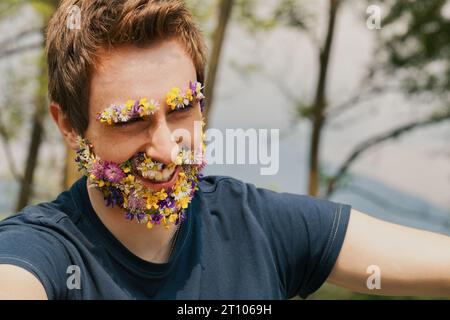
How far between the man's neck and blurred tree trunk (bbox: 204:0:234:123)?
334cm

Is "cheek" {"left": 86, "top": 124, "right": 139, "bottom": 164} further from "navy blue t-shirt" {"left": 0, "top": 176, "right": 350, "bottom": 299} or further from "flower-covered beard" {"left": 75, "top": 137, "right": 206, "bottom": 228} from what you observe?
"navy blue t-shirt" {"left": 0, "top": 176, "right": 350, "bottom": 299}

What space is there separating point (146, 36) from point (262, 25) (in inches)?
263

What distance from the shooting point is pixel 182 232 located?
6.26 ft

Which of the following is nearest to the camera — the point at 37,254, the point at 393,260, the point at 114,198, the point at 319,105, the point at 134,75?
the point at 37,254

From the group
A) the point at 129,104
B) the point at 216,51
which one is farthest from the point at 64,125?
the point at 216,51

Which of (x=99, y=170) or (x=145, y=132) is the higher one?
(x=145, y=132)

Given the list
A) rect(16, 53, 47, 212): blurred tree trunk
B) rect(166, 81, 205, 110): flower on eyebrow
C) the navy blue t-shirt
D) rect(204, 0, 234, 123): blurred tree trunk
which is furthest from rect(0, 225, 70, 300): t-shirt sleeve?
rect(16, 53, 47, 212): blurred tree trunk

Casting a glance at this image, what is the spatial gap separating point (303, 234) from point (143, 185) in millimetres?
561

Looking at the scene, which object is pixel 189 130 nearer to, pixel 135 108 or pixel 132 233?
pixel 135 108

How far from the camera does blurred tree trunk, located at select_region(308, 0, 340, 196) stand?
7.50 m

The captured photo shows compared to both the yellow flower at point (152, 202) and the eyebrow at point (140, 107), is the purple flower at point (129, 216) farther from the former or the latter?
the eyebrow at point (140, 107)

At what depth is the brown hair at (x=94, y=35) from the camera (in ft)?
5.73

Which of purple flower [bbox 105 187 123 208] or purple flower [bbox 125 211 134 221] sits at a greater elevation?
purple flower [bbox 105 187 123 208]

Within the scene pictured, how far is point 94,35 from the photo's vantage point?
1.77m
